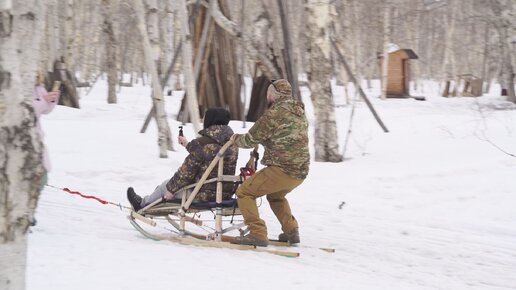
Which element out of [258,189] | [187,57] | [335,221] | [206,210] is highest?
[187,57]

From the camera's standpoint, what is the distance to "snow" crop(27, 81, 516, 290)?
4941mm

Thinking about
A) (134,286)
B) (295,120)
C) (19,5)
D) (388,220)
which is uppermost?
(19,5)

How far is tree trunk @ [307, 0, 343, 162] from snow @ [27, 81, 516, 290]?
0.38m

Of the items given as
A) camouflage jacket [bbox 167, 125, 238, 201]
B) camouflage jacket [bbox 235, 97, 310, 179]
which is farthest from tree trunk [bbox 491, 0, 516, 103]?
camouflage jacket [bbox 167, 125, 238, 201]

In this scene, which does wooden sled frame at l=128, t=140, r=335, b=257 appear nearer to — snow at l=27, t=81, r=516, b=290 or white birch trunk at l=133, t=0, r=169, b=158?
snow at l=27, t=81, r=516, b=290

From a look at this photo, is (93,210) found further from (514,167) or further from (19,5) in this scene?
(514,167)

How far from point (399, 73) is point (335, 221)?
68.9 ft

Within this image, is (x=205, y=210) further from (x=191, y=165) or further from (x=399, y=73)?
(x=399, y=73)

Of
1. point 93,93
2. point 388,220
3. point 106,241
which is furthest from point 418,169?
point 93,93

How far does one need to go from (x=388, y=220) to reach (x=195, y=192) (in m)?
2.80

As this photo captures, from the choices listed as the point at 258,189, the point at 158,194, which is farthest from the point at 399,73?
the point at 258,189

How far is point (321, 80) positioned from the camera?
11031 millimetres

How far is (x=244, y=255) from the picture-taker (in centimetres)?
576

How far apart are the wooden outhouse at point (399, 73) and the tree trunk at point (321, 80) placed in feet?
56.5
